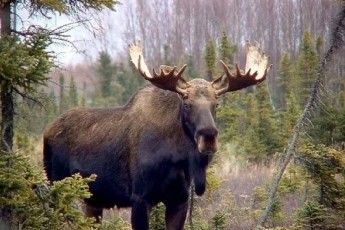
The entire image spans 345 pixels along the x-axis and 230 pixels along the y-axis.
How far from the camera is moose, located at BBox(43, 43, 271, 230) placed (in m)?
8.49

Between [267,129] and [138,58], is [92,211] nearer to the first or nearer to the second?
[138,58]

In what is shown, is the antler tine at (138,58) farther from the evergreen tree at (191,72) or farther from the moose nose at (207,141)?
the evergreen tree at (191,72)

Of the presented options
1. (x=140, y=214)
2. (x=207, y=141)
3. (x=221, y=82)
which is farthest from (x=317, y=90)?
(x=140, y=214)

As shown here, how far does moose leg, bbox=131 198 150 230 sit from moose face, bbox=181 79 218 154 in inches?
40.5

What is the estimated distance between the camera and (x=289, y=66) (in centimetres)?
2897

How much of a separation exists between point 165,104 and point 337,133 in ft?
21.6

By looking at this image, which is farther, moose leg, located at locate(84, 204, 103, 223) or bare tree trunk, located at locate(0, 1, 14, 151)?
moose leg, located at locate(84, 204, 103, 223)

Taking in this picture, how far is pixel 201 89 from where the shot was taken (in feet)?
27.8

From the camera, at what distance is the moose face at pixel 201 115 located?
7.96 m

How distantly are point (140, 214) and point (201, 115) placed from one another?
151cm

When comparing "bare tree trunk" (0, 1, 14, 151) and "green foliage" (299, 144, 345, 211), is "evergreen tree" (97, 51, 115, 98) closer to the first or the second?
"green foliage" (299, 144, 345, 211)

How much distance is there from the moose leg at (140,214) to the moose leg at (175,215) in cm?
32

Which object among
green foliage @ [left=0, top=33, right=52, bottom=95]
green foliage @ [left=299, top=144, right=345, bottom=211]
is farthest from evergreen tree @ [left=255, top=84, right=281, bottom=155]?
green foliage @ [left=0, top=33, right=52, bottom=95]

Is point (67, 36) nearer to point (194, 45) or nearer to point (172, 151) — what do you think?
point (172, 151)
